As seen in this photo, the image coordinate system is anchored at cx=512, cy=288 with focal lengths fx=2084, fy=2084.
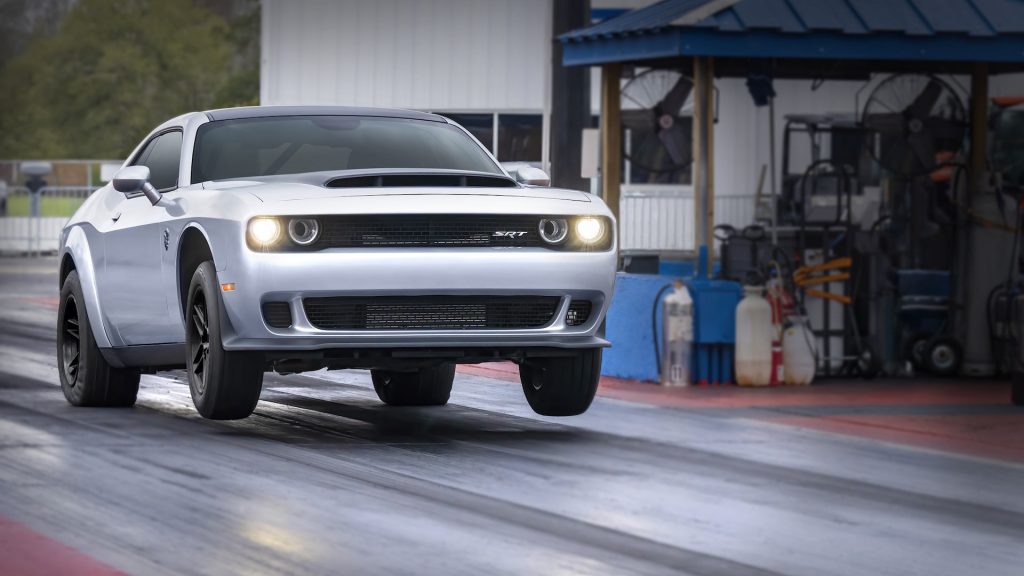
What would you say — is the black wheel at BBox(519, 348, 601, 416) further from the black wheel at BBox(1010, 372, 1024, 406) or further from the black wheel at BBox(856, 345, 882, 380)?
the black wheel at BBox(856, 345, 882, 380)

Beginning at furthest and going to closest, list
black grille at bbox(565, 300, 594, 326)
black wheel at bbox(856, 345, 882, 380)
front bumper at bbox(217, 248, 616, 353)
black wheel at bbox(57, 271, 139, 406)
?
black wheel at bbox(856, 345, 882, 380) → black wheel at bbox(57, 271, 139, 406) → black grille at bbox(565, 300, 594, 326) → front bumper at bbox(217, 248, 616, 353)

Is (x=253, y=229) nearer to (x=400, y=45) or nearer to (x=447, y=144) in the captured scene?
(x=447, y=144)

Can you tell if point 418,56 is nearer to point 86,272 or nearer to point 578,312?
point 86,272

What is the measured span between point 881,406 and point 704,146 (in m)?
2.61

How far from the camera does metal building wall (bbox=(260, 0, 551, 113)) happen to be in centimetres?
2939

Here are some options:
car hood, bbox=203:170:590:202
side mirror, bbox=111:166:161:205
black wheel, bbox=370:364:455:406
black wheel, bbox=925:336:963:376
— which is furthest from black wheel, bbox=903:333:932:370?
side mirror, bbox=111:166:161:205

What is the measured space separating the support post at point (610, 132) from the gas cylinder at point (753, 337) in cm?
204

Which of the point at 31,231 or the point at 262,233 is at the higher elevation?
the point at 31,231

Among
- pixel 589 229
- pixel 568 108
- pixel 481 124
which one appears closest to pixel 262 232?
pixel 589 229

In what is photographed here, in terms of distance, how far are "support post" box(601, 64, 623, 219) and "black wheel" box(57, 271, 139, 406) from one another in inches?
212

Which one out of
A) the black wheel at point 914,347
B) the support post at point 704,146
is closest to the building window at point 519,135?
the black wheel at point 914,347

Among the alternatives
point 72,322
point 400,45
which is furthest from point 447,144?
point 400,45

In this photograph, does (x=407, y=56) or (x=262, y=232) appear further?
(x=407, y=56)

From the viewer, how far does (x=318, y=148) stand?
1141 centimetres
